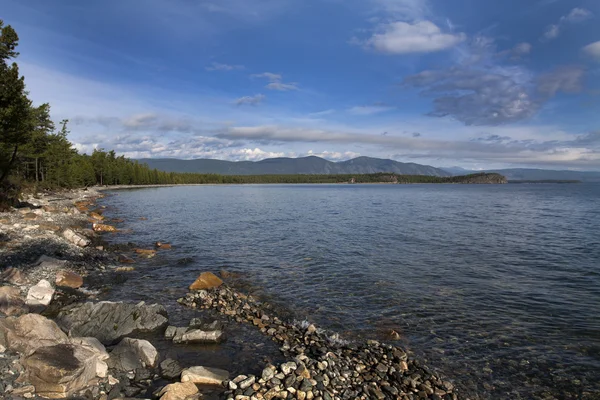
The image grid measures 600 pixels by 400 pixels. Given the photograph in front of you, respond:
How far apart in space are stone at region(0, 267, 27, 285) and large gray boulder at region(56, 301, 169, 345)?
5.15m

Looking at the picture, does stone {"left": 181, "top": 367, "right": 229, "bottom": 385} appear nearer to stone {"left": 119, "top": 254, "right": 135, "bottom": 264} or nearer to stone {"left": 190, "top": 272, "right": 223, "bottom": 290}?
stone {"left": 190, "top": 272, "right": 223, "bottom": 290}

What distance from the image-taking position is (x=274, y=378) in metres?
9.59

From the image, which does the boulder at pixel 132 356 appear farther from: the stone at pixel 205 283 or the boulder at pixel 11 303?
the stone at pixel 205 283

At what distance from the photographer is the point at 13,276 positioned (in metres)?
17.4

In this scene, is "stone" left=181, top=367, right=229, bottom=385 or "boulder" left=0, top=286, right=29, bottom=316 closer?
"stone" left=181, top=367, right=229, bottom=385

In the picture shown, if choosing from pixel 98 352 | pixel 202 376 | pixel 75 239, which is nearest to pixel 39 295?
pixel 98 352

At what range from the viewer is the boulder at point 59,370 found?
27.4 feet

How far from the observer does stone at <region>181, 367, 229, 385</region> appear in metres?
9.71

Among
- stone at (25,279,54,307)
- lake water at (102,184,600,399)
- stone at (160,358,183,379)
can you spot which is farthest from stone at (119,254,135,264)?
stone at (160,358,183,379)

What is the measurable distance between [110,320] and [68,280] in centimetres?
705

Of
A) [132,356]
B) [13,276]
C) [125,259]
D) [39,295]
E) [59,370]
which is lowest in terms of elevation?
[125,259]

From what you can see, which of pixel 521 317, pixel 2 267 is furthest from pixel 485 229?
pixel 2 267

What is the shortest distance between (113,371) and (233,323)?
5.43m

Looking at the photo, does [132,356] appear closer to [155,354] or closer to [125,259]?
[155,354]
